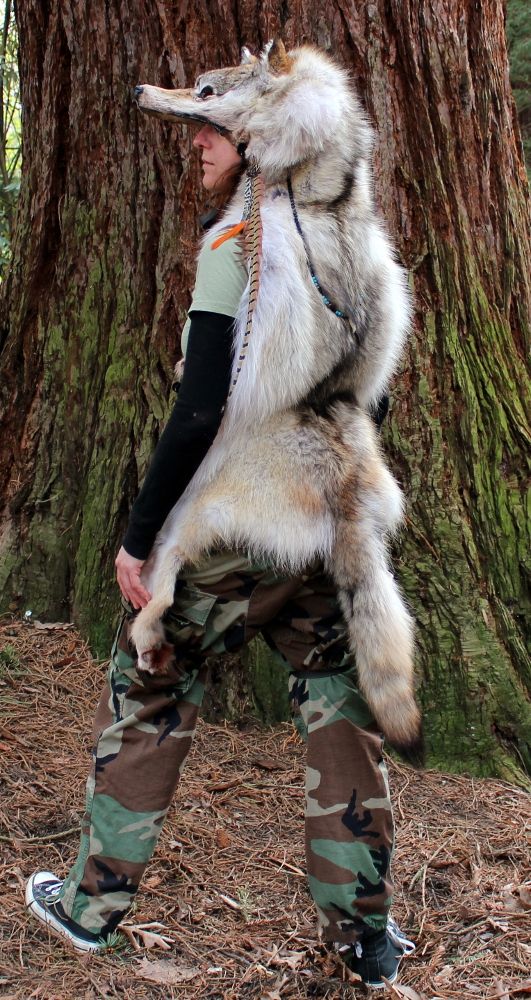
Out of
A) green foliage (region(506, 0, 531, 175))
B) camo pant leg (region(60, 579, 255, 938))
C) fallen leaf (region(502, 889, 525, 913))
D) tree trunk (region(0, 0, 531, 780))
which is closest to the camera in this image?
camo pant leg (region(60, 579, 255, 938))

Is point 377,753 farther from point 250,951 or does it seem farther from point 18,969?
point 18,969

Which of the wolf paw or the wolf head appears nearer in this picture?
the wolf head

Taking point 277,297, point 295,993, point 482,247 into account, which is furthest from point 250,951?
point 482,247

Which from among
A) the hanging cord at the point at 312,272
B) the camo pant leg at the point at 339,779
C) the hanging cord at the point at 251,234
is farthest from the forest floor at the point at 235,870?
the hanging cord at the point at 312,272

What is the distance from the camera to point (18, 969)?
8.15ft

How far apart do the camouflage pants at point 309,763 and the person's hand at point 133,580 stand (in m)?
0.11

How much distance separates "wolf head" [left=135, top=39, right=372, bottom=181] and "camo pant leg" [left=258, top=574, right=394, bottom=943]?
114 cm

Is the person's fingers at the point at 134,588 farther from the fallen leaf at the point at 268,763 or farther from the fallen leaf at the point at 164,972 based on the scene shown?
the fallen leaf at the point at 268,763

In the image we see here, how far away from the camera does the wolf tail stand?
7.70 feet

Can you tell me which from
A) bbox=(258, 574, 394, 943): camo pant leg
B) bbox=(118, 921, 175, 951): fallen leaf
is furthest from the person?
bbox=(118, 921, 175, 951): fallen leaf

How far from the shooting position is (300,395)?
2305mm

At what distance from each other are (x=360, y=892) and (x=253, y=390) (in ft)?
4.66

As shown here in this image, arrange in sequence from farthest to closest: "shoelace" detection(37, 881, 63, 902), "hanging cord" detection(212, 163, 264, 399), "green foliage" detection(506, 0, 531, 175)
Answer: "green foliage" detection(506, 0, 531, 175) → "shoelace" detection(37, 881, 63, 902) → "hanging cord" detection(212, 163, 264, 399)

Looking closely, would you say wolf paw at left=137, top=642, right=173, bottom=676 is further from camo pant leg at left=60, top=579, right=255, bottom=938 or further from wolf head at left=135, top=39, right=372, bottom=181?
wolf head at left=135, top=39, right=372, bottom=181
